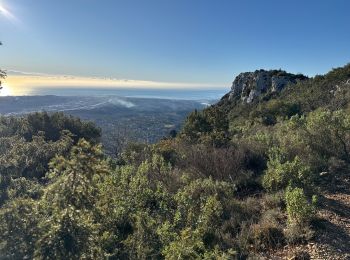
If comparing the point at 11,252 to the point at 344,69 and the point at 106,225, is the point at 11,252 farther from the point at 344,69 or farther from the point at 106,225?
the point at 344,69

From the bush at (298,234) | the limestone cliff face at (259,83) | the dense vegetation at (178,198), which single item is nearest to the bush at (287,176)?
the dense vegetation at (178,198)

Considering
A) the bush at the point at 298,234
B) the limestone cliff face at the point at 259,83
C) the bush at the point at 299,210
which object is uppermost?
the limestone cliff face at the point at 259,83

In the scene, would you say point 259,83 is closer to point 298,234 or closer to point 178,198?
point 178,198

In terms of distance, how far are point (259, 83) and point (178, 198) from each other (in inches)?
1864

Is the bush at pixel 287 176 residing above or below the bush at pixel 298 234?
above

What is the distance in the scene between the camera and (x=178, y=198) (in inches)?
349

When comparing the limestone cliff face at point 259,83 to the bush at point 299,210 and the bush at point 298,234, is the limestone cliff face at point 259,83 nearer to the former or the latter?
the bush at point 299,210

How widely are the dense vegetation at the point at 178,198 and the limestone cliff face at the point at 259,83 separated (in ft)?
119

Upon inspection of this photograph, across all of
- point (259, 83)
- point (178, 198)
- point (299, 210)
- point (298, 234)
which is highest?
point (259, 83)

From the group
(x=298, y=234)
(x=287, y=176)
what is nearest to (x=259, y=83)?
(x=287, y=176)

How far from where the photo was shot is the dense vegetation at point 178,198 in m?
5.27

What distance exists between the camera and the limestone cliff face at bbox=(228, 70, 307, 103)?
50.2 metres

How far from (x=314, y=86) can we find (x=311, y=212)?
33.7 meters

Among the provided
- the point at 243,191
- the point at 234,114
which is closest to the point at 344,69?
the point at 234,114
